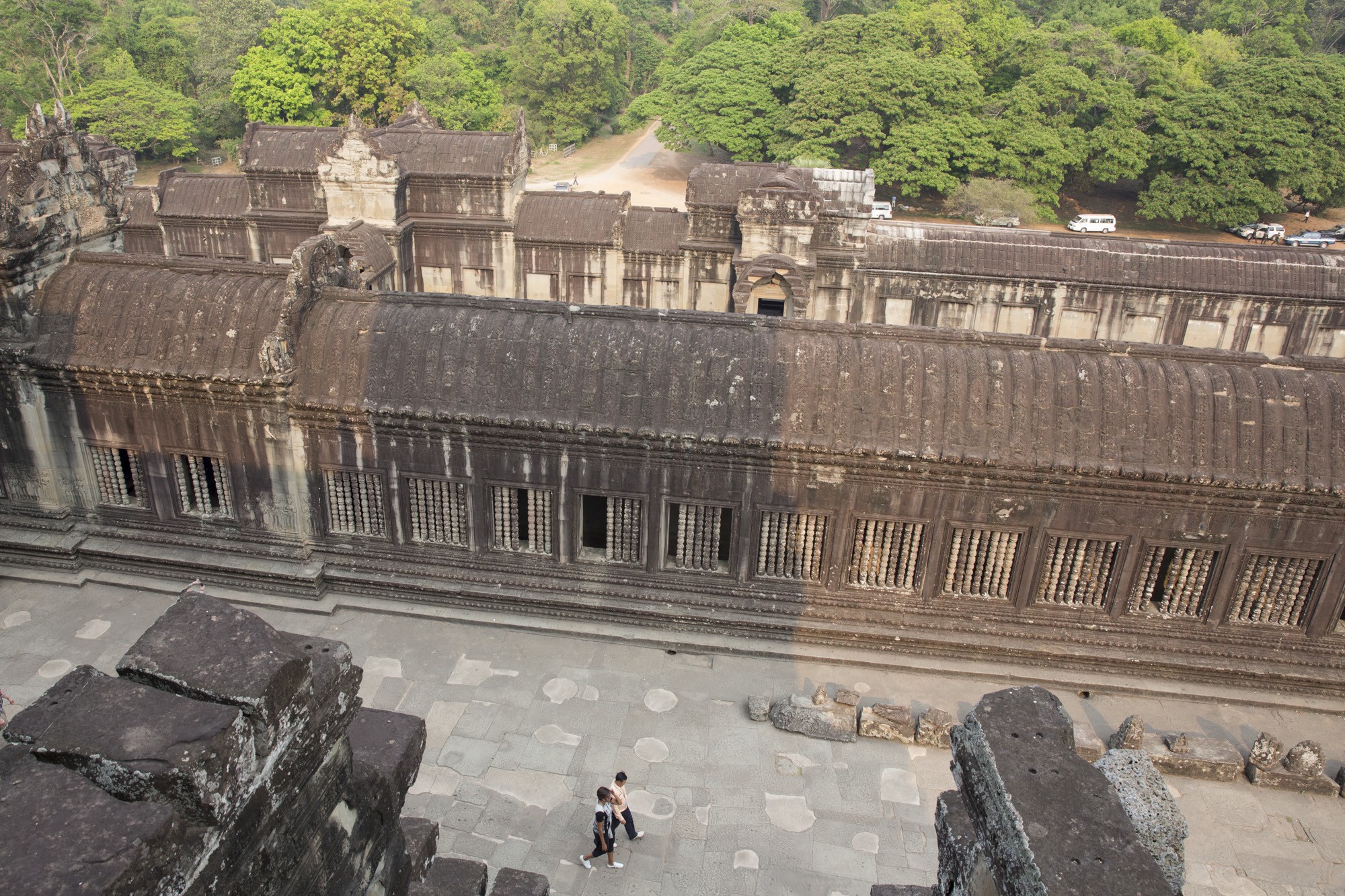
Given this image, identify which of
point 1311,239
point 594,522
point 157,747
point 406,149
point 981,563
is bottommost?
point 1311,239

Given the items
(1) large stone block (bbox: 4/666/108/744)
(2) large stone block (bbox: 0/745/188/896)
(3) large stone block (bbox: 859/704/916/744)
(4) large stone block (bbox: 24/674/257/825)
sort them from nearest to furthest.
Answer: (2) large stone block (bbox: 0/745/188/896) < (4) large stone block (bbox: 24/674/257/825) < (1) large stone block (bbox: 4/666/108/744) < (3) large stone block (bbox: 859/704/916/744)

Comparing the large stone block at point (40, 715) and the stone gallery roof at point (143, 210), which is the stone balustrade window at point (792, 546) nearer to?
the large stone block at point (40, 715)

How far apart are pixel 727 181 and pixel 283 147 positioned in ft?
44.2

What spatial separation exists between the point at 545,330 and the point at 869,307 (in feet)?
42.3

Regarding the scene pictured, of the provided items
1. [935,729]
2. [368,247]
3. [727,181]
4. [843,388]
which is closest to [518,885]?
[935,729]

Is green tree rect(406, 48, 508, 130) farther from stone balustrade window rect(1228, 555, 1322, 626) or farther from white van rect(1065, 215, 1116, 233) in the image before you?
stone balustrade window rect(1228, 555, 1322, 626)

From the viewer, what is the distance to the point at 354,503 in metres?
15.3

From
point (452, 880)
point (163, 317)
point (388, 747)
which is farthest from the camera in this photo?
point (163, 317)

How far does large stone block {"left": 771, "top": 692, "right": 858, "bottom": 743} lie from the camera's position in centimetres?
1303

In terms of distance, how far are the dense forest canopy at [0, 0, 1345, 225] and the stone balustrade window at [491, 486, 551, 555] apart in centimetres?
4982

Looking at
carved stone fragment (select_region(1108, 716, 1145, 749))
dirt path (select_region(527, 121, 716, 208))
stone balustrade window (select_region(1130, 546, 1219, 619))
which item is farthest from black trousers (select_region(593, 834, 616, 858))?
dirt path (select_region(527, 121, 716, 208))

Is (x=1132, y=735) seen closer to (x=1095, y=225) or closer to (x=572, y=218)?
(x=572, y=218)

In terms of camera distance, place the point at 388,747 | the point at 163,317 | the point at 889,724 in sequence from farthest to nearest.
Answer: the point at 163,317 < the point at 889,724 < the point at 388,747

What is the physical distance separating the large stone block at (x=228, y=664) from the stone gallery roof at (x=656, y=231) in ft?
72.8
